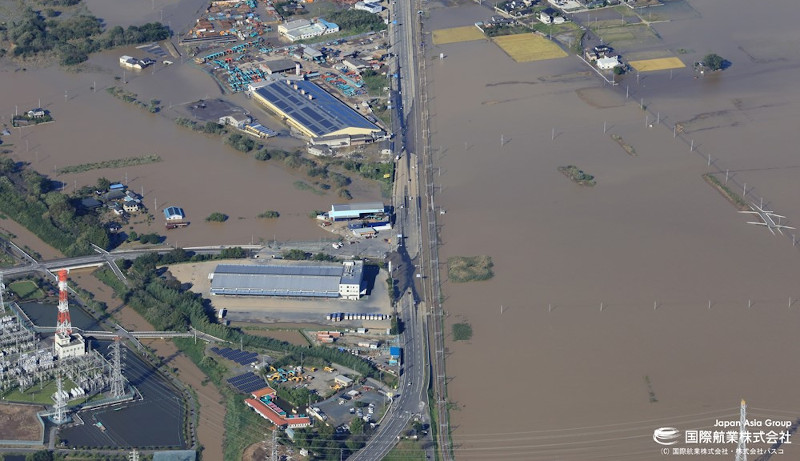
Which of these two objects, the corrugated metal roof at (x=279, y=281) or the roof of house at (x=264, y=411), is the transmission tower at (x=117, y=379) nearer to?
the roof of house at (x=264, y=411)

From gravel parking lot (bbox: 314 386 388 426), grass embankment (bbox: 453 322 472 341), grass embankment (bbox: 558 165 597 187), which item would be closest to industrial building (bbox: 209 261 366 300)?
grass embankment (bbox: 453 322 472 341)

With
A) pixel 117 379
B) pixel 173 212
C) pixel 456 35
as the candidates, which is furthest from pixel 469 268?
pixel 456 35

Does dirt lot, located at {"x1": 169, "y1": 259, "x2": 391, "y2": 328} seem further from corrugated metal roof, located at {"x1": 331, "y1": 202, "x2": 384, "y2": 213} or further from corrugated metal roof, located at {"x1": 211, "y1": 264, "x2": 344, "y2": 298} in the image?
corrugated metal roof, located at {"x1": 331, "y1": 202, "x2": 384, "y2": 213}

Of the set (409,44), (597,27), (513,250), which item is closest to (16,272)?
(513,250)

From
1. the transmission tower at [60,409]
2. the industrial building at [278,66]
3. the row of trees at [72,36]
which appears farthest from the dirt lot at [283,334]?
the row of trees at [72,36]

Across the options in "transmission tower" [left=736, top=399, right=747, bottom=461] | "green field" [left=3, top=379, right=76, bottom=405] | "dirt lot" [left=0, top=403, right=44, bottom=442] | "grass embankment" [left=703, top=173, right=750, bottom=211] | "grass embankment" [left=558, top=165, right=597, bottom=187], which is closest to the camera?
"transmission tower" [left=736, top=399, right=747, bottom=461]

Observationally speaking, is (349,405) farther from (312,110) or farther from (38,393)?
(312,110)
